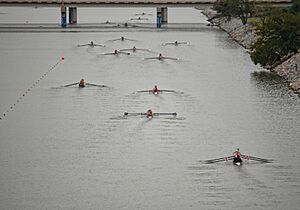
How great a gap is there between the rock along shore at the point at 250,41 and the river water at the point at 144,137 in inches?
15.4

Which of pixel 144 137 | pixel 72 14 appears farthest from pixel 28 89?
pixel 72 14

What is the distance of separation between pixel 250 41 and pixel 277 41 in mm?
7693

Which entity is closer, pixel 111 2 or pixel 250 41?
pixel 250 41

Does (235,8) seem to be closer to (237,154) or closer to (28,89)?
Answer: (28,89)

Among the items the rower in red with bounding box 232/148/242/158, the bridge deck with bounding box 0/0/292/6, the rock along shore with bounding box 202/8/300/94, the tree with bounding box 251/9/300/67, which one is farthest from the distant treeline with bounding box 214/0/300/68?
the bridge deck with bounding box 0/0/292/6

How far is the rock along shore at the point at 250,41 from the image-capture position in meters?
22.3

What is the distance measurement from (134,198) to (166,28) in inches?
1197

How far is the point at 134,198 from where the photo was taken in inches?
479

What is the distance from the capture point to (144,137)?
1589cm

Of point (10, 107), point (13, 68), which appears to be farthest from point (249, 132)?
point (13, 68)

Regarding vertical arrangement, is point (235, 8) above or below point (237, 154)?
above

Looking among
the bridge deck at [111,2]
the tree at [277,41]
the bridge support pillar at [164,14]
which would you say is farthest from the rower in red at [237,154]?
the bridge support pillar at [164,14]

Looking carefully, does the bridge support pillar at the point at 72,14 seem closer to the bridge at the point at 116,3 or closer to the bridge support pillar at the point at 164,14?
the bridge at the point at 116,3

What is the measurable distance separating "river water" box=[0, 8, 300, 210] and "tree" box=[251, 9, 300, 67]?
17.9 inches
